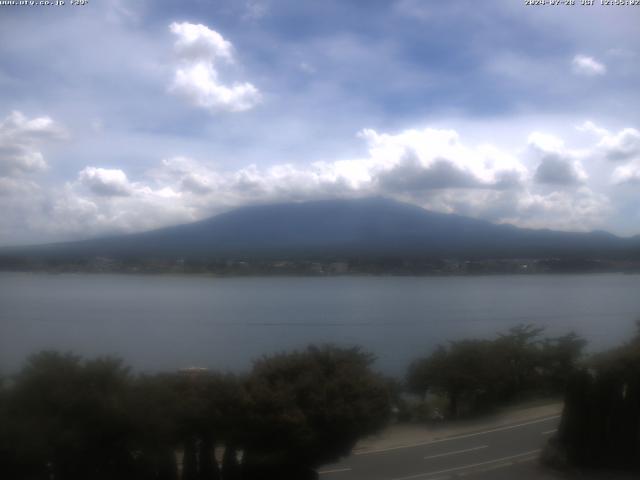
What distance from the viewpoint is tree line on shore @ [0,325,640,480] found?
27.1ft

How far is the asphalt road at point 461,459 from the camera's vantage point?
9898 mm

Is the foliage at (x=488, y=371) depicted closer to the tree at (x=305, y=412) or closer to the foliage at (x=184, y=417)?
the tree at (x=305, y=412)

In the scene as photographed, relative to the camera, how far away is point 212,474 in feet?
30.8

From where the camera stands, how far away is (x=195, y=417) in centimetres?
934

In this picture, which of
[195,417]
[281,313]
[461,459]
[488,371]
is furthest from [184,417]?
[281,313]

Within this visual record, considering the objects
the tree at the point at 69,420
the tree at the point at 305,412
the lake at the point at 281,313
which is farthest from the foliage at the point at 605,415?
the tree at the point at 69,420

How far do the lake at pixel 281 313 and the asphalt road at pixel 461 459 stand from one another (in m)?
2.32

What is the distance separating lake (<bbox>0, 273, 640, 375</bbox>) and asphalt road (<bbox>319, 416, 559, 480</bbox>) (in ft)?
7.63

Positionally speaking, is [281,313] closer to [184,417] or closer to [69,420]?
[184,417]

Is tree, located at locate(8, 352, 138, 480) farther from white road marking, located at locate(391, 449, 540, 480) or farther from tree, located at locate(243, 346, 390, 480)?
white road marking, located at locate(391, 449, 540, 480)

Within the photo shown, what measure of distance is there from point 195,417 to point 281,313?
1065 cm

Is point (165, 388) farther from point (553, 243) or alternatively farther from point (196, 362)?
point (553, 243)

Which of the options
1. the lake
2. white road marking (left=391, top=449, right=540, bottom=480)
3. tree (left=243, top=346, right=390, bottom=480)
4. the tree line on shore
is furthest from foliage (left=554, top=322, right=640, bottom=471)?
tree (left=243, top=346, right=390, bottom=480)

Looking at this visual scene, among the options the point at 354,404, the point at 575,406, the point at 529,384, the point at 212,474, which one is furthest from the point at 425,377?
the point at 212,474
